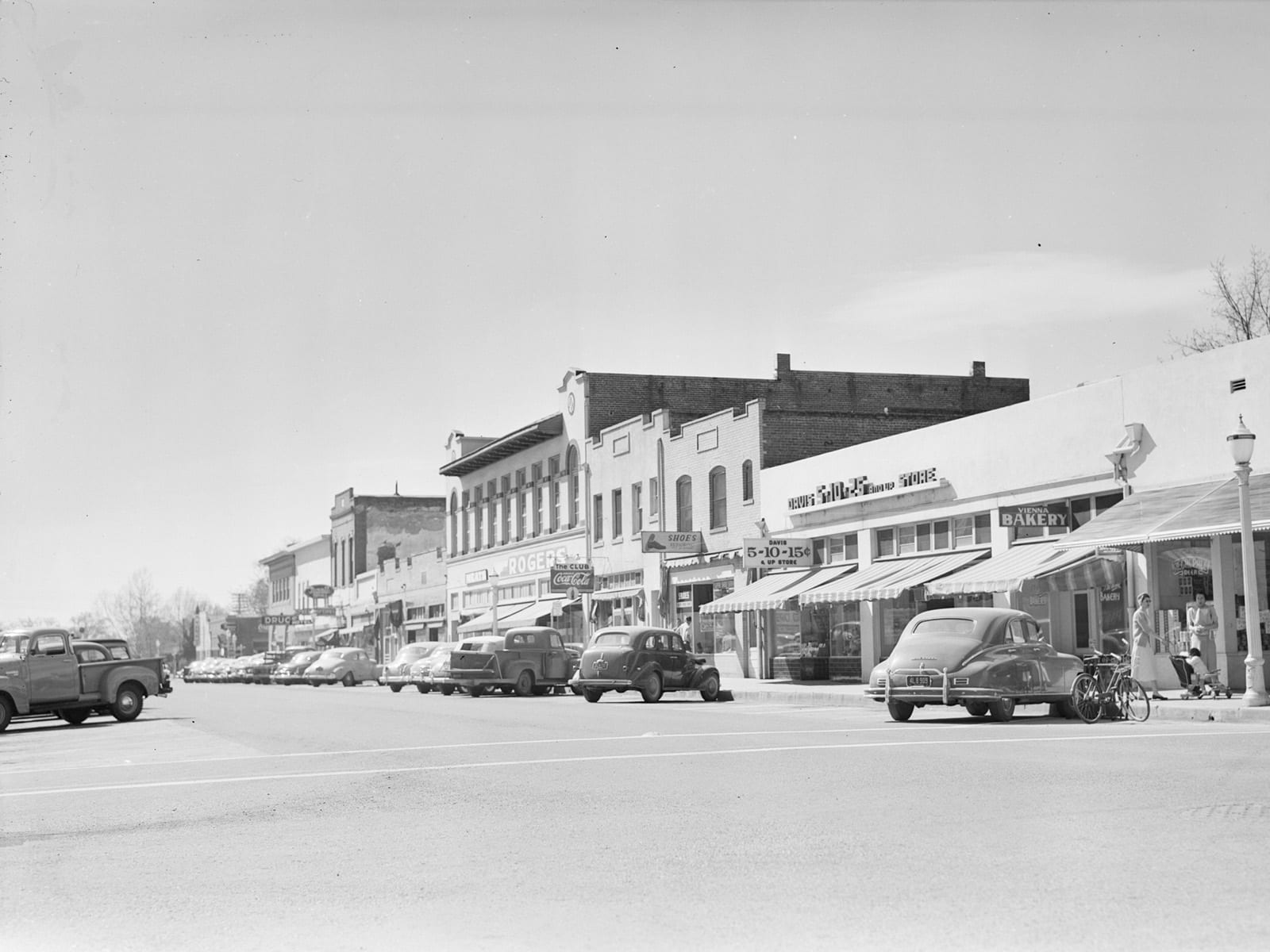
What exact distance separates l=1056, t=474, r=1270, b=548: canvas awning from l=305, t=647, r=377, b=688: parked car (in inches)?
1339

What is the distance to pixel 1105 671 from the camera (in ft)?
68.9

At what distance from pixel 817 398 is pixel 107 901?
47659 millimetres

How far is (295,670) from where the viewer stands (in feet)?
202

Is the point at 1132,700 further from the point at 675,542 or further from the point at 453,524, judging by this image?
the point at 453,524

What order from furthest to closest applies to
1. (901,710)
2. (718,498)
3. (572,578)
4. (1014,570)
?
(572,578)
(718,498)
(1014,570)
(901,710)

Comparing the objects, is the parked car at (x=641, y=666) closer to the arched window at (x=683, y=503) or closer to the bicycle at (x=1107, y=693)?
the bicycle at (x=1107, y=693)

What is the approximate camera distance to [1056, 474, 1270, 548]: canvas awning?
23812 millimetres

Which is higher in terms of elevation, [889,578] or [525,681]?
[889,578]

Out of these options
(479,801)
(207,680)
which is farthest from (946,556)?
(207,680)

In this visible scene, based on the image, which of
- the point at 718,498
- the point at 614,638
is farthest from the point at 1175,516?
the point at 718,498

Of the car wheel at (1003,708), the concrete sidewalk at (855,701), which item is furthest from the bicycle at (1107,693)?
the car wheel at (1003,708)

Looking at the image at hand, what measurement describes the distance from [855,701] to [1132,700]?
8.28 m

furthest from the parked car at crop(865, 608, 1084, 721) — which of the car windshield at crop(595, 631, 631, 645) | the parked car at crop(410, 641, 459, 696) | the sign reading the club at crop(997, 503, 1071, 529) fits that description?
the parked car at crop(410, 641, 459, 696)

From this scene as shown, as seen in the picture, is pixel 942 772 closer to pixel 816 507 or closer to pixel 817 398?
pixel 816 507
